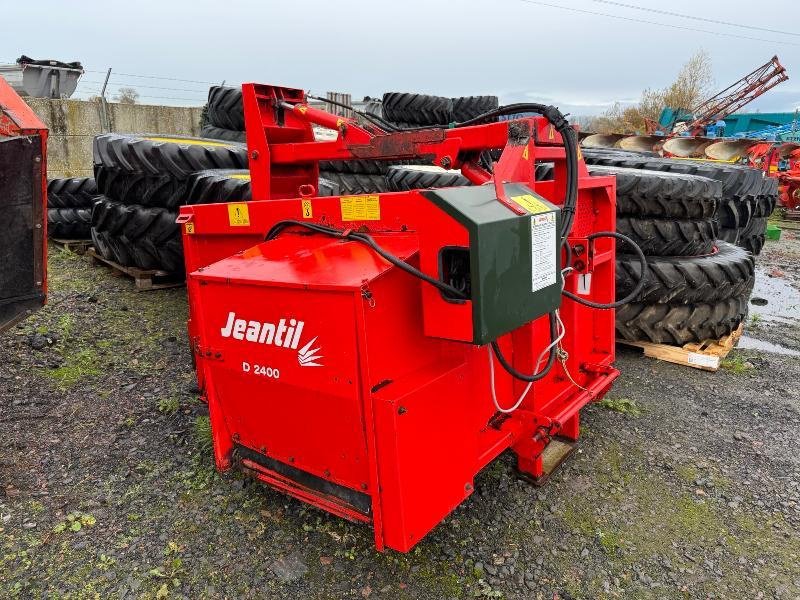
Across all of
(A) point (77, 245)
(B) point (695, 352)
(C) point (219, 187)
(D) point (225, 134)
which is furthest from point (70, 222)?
(B) point (695, 352)

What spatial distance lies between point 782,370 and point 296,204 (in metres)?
3.50

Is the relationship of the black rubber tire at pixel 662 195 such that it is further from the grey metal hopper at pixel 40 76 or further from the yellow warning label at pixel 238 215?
the grey metal hopper at pixel 40 76

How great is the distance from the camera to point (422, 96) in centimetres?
692

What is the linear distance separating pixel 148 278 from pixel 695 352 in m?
4.40

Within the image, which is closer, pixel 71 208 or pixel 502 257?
pixel 502 257

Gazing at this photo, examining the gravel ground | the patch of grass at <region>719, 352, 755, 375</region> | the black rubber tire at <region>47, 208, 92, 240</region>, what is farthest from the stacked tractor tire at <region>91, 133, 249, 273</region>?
the patch of grass at <region>719, 352, 755, 375</region>

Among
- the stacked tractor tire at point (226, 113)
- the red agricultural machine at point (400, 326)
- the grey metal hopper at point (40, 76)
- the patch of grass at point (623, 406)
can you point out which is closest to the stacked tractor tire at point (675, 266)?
the patch of grass at point (623, 406)

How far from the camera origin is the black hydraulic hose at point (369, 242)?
5.44 ft

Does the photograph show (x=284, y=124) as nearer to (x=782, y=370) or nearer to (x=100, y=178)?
(x=100, y=178)

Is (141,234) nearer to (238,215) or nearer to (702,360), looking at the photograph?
(238,215)

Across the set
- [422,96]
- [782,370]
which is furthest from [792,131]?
[782,370]

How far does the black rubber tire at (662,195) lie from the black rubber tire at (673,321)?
2.09 feet

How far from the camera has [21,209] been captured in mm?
2312

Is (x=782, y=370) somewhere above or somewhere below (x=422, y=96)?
below
